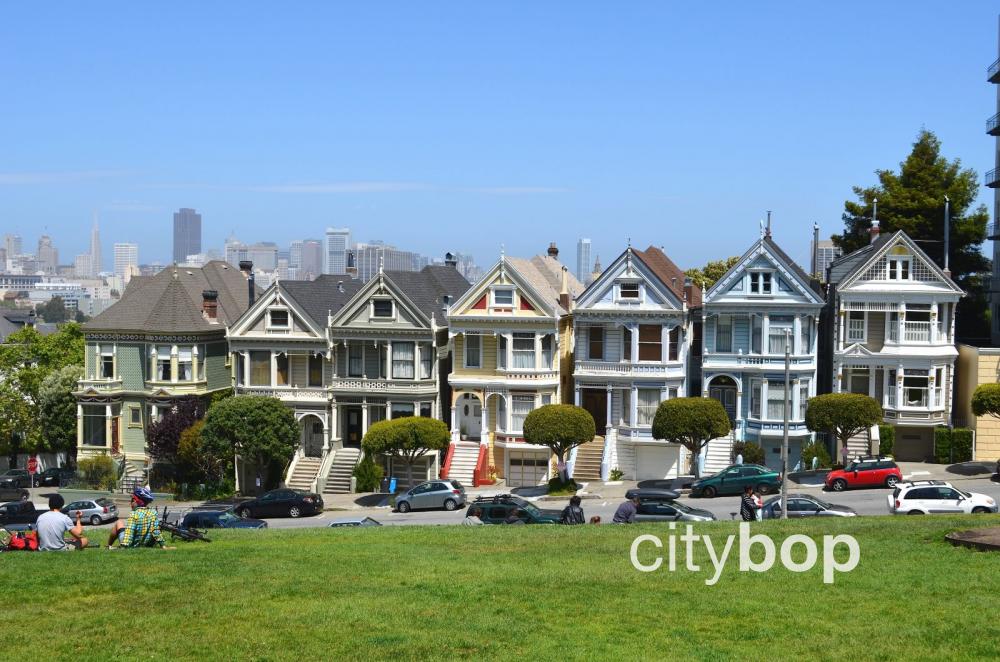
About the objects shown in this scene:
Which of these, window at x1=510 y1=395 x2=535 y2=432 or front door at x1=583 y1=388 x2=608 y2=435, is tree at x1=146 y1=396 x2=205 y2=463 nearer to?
window at x1=510 y1=395 x2=535 y2=432

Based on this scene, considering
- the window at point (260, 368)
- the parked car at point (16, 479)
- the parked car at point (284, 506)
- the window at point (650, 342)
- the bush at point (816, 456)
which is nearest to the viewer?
the parked car at point (284, 506)

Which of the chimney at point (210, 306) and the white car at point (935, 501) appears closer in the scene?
the white car at point (935, 501)

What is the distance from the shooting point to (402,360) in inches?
2347

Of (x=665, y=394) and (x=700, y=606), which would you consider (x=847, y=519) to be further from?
(x=665, y=394)

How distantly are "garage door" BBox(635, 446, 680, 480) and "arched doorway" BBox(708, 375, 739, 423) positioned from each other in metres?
3.17

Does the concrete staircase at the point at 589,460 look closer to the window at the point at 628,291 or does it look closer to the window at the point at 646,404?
the window at the point at 646,404

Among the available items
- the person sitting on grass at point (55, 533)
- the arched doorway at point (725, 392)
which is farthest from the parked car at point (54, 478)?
the person sitting on grass at point (55, 533)

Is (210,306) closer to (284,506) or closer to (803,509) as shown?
(284,506)

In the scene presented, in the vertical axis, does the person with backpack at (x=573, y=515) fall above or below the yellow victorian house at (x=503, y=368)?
below

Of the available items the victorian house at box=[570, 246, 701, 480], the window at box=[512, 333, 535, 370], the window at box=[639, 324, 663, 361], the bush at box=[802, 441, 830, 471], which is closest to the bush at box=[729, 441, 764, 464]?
the bush at box=[802, 441, 830, 471]

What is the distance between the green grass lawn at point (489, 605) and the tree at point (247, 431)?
27970 mm

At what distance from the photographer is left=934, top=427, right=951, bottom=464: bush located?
5378 cm

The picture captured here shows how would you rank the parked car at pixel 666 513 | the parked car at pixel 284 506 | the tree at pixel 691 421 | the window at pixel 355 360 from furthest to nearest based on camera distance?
the window at pixel 355 360 < the tree at pixel 691 421 < the parked car at pixel 284 506 < the parked car at pixel 666 513

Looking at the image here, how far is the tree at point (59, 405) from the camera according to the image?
218ft
